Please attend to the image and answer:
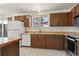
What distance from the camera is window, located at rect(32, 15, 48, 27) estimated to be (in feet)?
24.1

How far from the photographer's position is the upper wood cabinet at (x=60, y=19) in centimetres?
661

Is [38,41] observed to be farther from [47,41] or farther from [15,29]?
[15,29]

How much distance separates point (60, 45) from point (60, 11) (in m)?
1.72

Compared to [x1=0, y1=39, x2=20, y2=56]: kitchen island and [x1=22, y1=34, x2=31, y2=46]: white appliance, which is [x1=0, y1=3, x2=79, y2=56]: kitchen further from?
[x1=0, y1=39, x2=20, y2=56]: kitchen island

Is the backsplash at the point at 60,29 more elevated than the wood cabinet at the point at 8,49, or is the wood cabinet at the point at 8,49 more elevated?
the backsplash at the point at 60,29

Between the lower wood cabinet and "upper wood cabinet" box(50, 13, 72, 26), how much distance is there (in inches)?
30.4

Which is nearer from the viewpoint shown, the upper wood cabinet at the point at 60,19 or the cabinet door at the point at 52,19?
the upper wood cabinet at the point at 60,19

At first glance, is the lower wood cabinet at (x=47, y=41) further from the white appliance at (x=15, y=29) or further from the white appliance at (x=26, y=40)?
the white appliance at (x=15, y=29)

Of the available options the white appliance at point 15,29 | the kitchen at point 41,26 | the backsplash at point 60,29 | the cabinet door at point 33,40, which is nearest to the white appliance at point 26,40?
the kitchen at point 41,26

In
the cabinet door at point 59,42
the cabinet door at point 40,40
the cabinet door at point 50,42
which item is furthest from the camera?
the cabinet door at point 40,40

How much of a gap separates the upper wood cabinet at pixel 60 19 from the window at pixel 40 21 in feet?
1.93

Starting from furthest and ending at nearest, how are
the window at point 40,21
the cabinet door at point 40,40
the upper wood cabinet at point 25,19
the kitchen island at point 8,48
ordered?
the upper wood cabinet at point 25,19
the window at point 40,21
the cabinet door at point 40,40
the kitchen island at point 8,48

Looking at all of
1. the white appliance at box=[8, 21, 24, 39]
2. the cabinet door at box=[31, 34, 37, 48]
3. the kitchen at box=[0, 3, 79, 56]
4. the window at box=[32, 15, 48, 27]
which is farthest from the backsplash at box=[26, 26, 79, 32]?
the cabinet door at box=[31, 34, 37, 48]

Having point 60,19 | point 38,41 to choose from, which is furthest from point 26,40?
point 60,19
